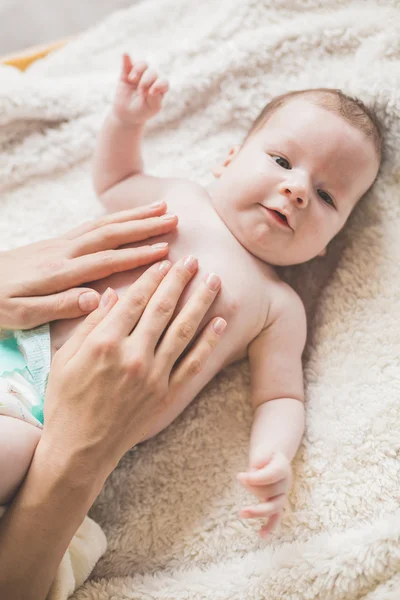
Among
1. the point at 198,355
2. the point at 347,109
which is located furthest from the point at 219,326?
the point at 347,109

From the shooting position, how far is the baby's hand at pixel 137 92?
44.9 inches

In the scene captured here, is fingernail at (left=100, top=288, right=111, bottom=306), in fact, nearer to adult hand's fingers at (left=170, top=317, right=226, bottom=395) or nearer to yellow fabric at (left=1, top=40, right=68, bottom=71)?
adult hand's fingers at (left=170, top=317, right=226, bottom=395)

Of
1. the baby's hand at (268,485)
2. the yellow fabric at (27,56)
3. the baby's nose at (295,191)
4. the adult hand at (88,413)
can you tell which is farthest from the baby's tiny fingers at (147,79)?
the baby's hand at (268,485)

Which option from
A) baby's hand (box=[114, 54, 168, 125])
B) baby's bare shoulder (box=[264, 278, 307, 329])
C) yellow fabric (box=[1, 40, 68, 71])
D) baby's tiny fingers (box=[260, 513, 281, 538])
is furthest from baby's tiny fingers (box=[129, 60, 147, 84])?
baby's tiny fingers (box=[260, 513, 281, 538])

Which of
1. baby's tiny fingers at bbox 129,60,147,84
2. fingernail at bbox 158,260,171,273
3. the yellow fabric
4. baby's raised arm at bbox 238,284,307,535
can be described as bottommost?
baby's raised arm at bbox 238,284,307,535

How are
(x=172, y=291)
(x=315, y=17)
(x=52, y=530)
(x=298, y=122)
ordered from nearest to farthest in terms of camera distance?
(x=52, y=530) → (x=172, y=291) → (x=298, y=122) → (x=315, y=17)

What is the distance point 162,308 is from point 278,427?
31 cm

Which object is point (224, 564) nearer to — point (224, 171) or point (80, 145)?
point (224, 171)

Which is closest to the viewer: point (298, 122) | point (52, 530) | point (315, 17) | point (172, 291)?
point (52, 530)

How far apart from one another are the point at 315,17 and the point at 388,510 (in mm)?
1115

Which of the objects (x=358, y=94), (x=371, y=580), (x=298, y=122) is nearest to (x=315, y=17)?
(x=358, y=94)

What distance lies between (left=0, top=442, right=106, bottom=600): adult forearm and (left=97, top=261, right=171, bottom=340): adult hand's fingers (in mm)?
201

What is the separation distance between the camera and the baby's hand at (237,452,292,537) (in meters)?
0.86

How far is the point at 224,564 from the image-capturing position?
99 cm
